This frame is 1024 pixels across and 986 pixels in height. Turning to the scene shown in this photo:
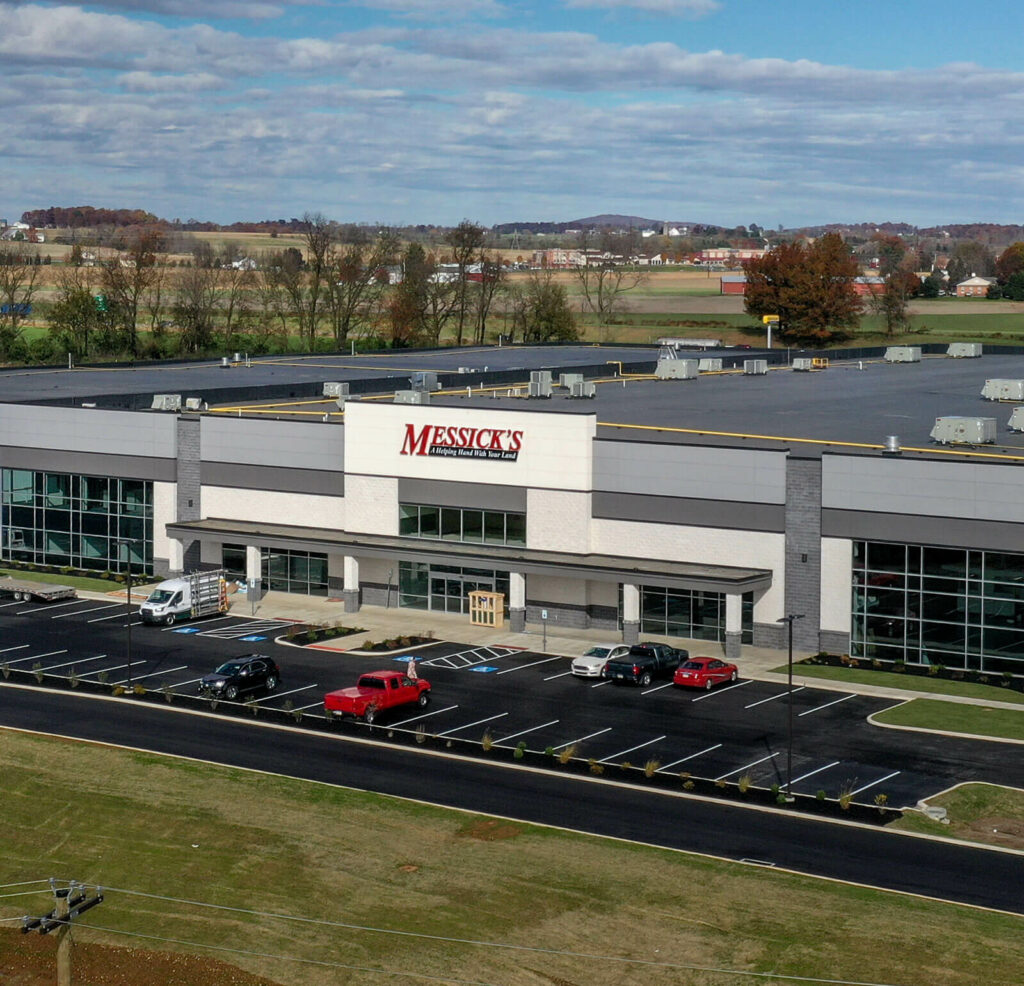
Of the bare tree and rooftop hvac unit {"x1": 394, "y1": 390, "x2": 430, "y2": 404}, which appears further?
the bare tree

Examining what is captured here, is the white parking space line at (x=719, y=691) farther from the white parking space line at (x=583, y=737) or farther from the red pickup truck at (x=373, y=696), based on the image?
the red pickup truck at (x=373, y=696)

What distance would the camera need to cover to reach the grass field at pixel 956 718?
56969mm

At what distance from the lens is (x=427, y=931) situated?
127ft

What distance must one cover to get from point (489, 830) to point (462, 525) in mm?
31374

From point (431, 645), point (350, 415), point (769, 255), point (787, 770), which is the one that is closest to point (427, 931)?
point (787, 770)

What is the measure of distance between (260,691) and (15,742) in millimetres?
9884

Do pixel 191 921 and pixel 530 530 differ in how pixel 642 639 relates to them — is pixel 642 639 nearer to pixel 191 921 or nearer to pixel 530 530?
pixel 530 530

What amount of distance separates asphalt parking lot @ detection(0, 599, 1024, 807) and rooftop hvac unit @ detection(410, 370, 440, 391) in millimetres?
24160

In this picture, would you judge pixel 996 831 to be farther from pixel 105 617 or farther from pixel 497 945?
pixel 105 617

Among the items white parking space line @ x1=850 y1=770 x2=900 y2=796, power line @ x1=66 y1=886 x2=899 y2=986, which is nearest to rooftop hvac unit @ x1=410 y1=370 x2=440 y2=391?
white parking space line @ x1=850 y1=770 x2=900 y2=796

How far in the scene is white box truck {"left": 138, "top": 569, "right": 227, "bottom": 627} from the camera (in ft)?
242

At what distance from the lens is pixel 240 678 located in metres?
60.3

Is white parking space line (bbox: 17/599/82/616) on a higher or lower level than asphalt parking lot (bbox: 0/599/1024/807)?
higher

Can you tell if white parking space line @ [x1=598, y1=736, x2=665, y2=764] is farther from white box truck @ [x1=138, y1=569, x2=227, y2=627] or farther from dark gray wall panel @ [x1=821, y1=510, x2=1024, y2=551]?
white box truck @ [x1=138, y1=569, x2=227, y2=627]
